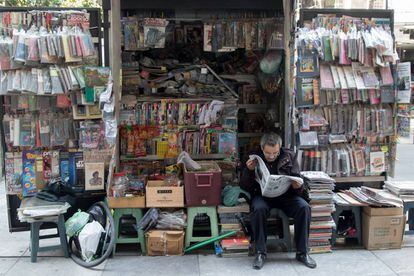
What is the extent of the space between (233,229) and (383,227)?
4.99ft

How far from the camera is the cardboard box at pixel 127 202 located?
4.13m

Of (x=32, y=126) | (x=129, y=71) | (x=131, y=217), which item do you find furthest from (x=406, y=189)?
(x=32, y=126)

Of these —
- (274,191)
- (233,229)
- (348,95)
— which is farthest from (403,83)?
(233,229)

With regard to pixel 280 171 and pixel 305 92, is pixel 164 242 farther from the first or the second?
pixel 305 92

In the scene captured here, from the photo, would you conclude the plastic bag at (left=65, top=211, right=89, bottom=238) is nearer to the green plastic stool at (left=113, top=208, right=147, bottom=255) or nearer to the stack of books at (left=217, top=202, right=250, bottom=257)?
the green plastic stool at (left=113, top=208, right=147, bottom=255)

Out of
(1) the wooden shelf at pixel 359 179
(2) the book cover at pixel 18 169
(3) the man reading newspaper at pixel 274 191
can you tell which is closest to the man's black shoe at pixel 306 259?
(3) the man reading newspaper at pixel 274 191

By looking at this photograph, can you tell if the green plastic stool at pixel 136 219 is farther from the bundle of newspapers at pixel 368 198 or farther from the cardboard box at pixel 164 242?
the bundle of newspapers at pixel 368 198

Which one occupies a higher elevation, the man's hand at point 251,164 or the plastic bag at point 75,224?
the man's hand at point 251,164

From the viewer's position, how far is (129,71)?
17.5 feet

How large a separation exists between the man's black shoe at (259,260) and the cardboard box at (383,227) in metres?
1.17

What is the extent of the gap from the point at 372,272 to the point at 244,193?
1.39 m

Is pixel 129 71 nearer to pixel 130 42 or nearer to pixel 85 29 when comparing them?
pixel 130 42

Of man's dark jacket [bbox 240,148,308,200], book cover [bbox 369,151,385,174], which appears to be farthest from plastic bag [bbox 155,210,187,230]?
book cover [bbox 369,151,385,174]

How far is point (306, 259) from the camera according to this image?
3.94 meters
